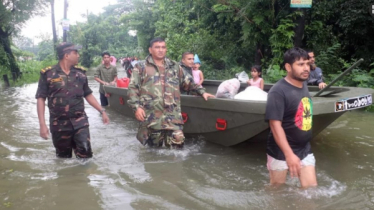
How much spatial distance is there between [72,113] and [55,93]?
29cm

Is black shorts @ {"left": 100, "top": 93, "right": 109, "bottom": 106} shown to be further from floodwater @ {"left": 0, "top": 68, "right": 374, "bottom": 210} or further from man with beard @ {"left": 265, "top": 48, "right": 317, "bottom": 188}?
man with beard @ {"left": 265, "top": 48, "right": 317, "bottom": 188}

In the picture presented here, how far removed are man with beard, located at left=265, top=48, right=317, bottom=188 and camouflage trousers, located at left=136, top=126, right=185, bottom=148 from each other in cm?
174

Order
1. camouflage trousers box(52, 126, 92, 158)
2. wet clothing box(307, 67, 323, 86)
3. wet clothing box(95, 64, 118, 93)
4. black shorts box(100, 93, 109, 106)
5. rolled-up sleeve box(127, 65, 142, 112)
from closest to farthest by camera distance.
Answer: camouflage trousers box(52, 126, 92, 158) → rolled-up sleeve box(127, 65, 142, 112) → wet clothing box(307, 67, 323, 86) → wet clothing box(95, 64, 118, 93) → black shorts box(100, 93, 109, 106)

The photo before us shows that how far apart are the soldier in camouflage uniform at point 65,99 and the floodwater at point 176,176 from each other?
440 mm

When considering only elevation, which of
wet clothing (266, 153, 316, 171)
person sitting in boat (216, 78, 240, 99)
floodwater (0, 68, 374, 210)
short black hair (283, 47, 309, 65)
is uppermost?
short black hair (283, 47, 309, 65)

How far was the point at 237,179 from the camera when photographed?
430cm

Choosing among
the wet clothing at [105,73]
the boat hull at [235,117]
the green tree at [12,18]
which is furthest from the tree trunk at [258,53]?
the green tree at [12,18]

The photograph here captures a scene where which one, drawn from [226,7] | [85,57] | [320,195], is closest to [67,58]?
[320,195]

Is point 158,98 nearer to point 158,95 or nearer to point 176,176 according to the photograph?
point 158,95

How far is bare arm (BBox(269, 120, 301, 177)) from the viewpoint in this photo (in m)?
3.01

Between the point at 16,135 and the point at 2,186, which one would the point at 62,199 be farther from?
the point at 16,135

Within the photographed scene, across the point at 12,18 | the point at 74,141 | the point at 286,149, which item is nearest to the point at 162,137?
the point at 74,141

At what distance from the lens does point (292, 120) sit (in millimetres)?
3217

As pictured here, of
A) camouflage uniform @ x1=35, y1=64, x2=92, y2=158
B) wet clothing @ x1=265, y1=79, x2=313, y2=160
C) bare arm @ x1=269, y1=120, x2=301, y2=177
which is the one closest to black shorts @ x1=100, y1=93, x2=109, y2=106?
camouflage uniform @ x1=35, y1=64, x2=92, y2=158
